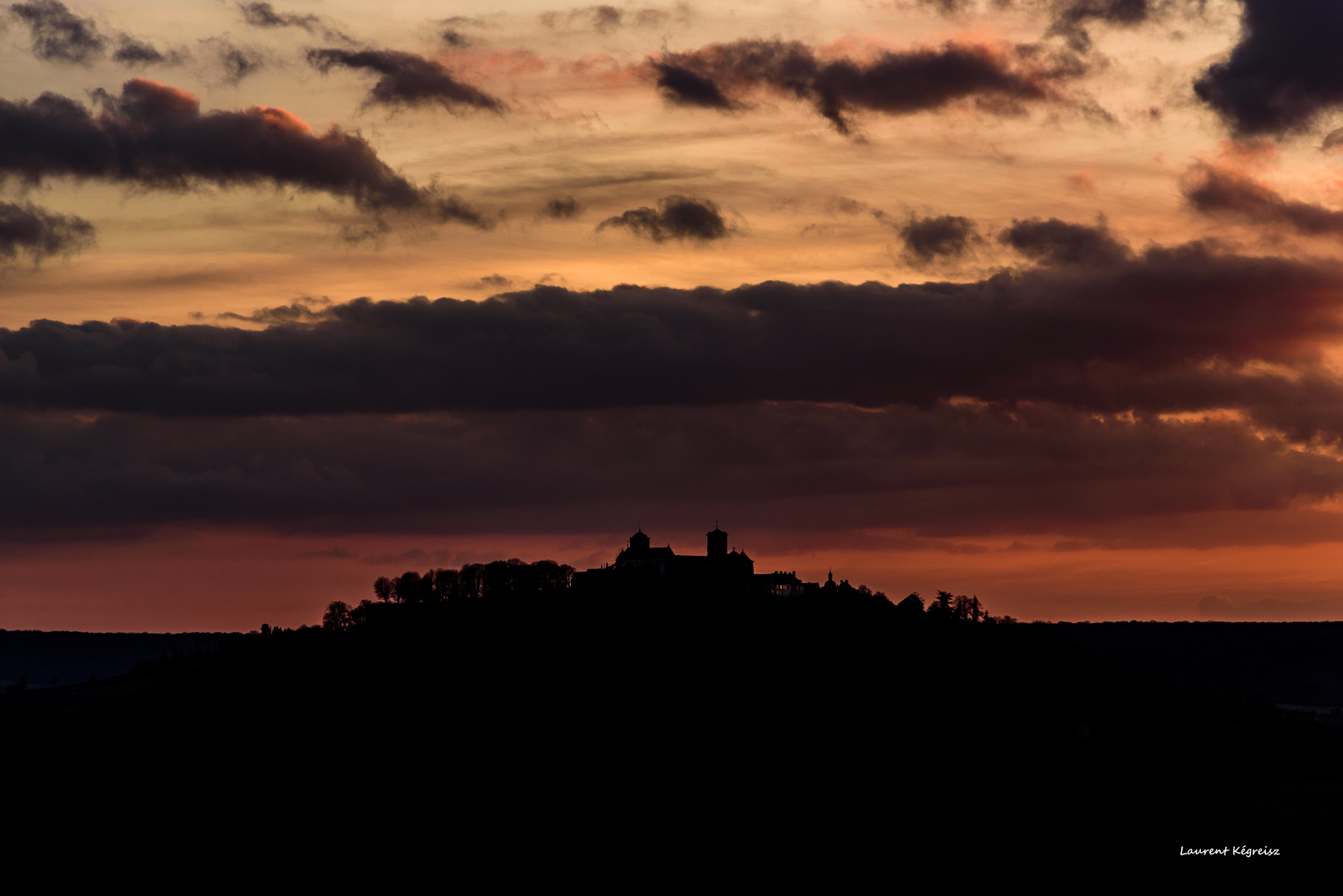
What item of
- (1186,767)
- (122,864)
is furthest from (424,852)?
(1186,767)

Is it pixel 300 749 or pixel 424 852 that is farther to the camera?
pixel 300 749

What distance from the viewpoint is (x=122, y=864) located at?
164m

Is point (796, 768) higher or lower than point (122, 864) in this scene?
higher

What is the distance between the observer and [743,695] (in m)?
200

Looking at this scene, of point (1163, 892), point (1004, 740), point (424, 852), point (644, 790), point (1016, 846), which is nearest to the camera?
point (1163, 892)

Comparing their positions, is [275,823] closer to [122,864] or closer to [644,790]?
[122,864]

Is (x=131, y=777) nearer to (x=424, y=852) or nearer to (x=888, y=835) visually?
(x=424, y=852)

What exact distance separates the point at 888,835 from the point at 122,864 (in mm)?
90098

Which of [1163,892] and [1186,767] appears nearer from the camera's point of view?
[1163,892]

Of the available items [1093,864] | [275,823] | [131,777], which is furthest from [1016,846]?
[131,777]

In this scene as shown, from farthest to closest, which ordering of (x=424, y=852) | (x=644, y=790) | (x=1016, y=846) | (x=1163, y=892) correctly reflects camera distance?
(x=644, y=790), (x=424, y=852), (x=1016, y=846), (x=1163, y=892)

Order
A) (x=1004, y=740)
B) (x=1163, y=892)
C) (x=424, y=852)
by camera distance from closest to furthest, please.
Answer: (x=1163, y=892) < (x=424, y=852) < (x=1004, y=740)

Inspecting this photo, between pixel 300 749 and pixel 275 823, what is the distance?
2725 centimetres

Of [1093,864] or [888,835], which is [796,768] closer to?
[888,835]
